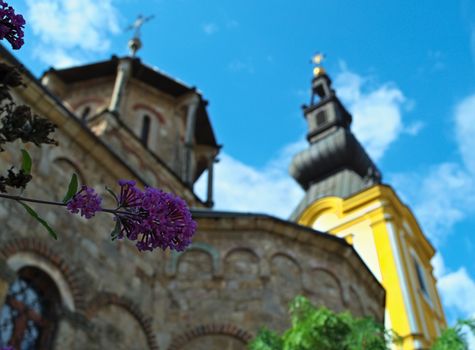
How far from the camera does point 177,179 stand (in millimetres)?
16000

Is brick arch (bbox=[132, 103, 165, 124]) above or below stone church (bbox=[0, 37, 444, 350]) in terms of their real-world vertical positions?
Answer: above

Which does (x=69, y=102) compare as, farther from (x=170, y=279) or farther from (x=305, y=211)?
(x=305, y=211)

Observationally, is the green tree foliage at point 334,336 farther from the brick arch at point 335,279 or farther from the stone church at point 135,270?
the brick arch at point 335,279

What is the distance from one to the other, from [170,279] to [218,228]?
4.42 ft

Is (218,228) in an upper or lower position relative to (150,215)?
upper

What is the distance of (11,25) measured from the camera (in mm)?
2191

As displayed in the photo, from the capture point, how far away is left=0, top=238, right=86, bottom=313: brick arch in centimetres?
760

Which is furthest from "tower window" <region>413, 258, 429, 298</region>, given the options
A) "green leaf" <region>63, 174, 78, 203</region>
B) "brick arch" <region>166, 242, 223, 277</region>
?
"green leaf" <region>63, 174, 78, 203</region>

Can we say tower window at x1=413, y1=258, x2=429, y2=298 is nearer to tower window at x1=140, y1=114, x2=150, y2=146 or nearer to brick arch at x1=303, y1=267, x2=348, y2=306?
tower window at x1=140, y1=114, x2=150, y2=146

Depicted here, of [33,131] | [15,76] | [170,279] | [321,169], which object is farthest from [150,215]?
[321,169]

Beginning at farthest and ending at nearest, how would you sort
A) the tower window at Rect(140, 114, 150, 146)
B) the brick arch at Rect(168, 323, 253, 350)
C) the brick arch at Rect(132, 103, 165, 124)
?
the brick arch at Rect(132, 103, 165, 124) < the tower window at Rect(140, 114, 150, 146) < the brick arch at Rect(168, 323, 253, 350)

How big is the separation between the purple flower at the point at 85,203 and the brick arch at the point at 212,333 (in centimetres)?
759

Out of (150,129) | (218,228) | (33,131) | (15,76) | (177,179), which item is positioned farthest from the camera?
(150,129)

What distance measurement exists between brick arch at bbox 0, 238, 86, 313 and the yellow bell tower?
1079 centimetres
